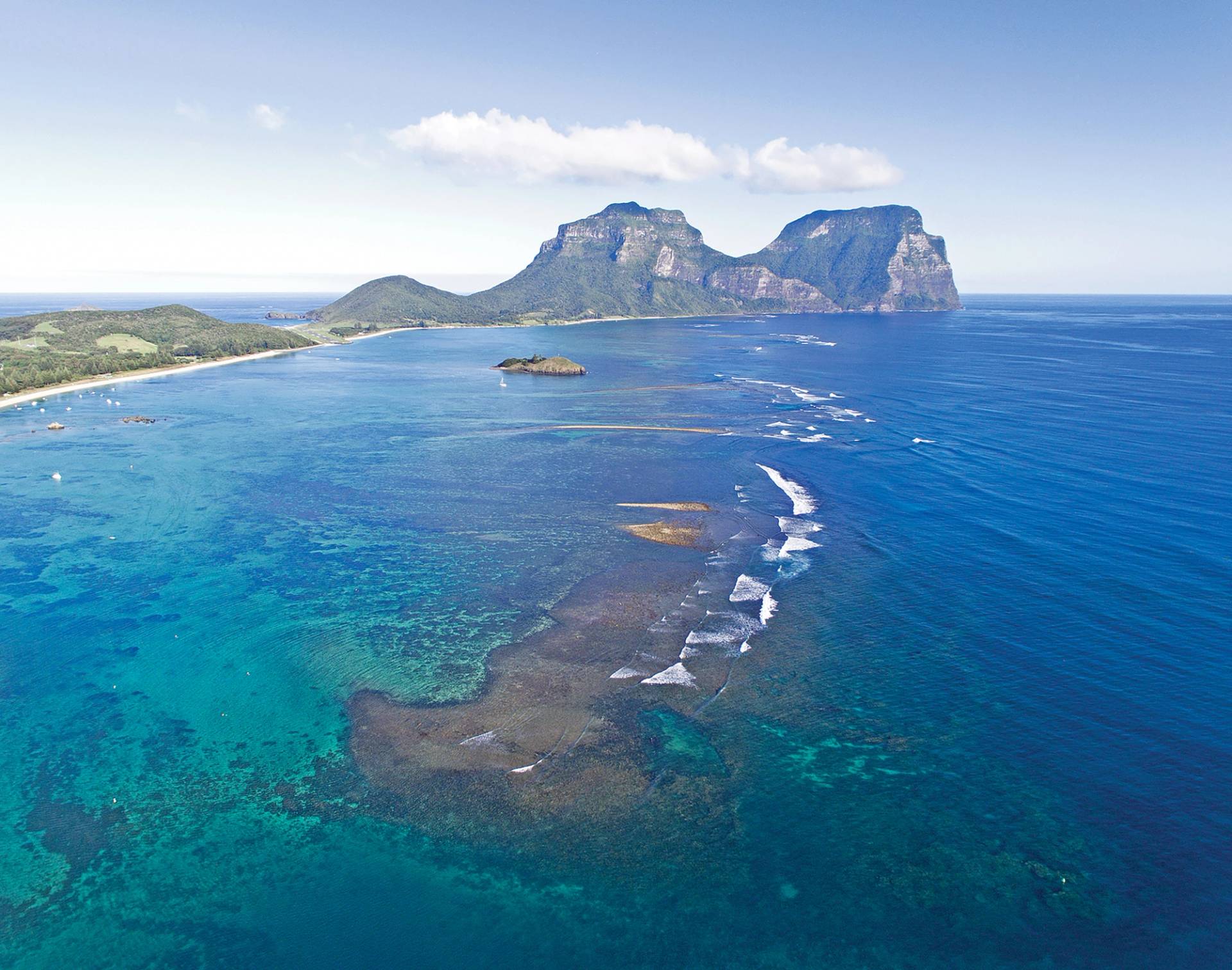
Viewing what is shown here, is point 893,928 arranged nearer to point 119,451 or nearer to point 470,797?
point 470,797

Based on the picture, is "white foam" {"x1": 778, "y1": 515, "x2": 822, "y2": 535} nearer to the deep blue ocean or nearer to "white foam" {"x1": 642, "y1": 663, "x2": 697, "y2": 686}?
the deep blue ocean

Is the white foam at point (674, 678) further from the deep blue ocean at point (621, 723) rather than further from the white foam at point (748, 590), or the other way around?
the white foam at point (748, 590)

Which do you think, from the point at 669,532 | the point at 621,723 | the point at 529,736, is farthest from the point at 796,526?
the point at 529,736

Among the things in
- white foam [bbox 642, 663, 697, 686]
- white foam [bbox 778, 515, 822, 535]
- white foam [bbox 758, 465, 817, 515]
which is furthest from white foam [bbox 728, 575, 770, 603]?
white foam [bbox 758, 465, 817, 515]

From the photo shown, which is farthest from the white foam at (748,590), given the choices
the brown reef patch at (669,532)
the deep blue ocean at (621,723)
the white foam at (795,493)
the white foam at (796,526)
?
the white foam at (795,493)

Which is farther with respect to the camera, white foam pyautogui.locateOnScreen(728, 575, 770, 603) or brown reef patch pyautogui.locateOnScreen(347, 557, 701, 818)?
white foam pyautogui.locateOnScreen(728, 575, 770, 603)

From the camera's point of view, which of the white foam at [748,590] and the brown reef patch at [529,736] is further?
the white foam at [748,590]
